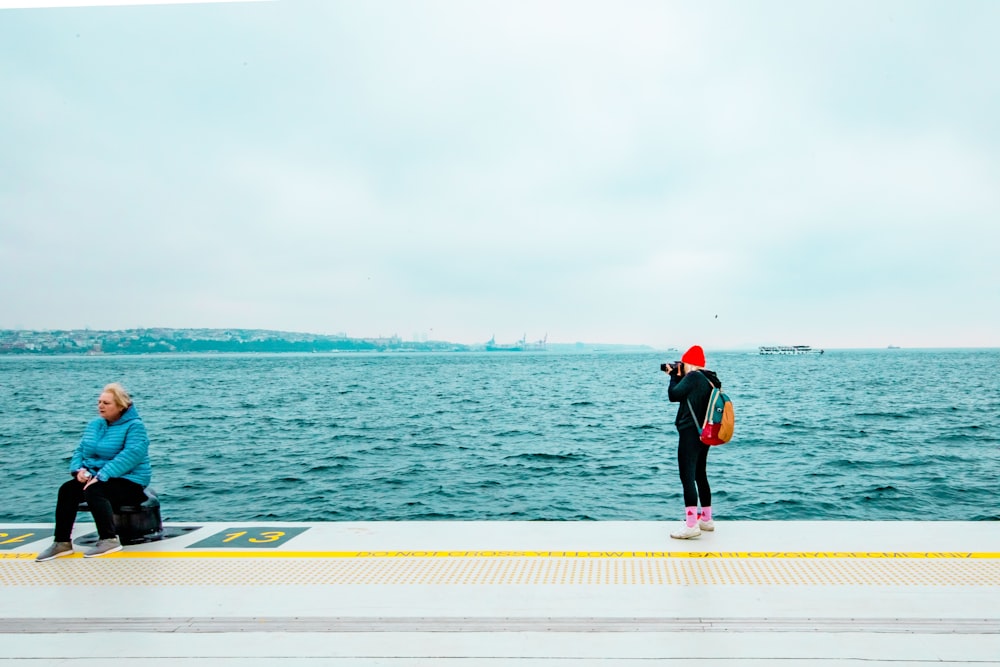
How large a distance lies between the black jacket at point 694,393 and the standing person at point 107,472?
4795mm

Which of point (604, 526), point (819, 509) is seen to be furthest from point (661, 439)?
point (604, 526)

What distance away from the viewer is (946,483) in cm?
1728

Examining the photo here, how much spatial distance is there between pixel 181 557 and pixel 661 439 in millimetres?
22849

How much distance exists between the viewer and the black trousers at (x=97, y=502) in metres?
6.02

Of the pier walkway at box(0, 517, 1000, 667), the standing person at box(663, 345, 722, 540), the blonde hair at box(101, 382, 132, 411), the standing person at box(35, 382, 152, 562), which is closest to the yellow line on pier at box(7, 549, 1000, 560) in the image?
→ the pier walkway at box(0, 517, 1000, 667)

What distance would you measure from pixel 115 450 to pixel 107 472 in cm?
23

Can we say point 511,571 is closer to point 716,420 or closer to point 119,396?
point 716,420

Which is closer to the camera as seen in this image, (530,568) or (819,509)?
(530,568)

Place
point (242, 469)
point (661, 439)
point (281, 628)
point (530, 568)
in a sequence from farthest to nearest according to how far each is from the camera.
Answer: point (661, 439), point (242, 469), point (530, 568), point (281, 628)

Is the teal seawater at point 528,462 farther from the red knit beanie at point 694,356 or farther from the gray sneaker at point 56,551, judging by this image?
the gray sneaker at point 56,551

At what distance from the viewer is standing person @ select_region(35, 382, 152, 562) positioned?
605 cm

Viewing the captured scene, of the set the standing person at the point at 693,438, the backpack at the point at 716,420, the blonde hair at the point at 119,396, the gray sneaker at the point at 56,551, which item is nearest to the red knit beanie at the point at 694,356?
the standing person at the point at 693,438

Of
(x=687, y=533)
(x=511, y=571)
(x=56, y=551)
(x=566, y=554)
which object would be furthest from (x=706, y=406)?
(x=56, y=551)

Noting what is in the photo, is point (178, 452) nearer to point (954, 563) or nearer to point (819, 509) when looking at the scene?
point (819, 509)
